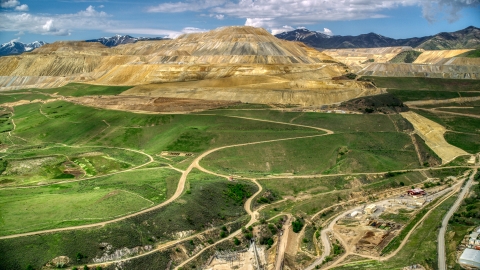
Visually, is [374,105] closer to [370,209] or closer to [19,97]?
[370,209]

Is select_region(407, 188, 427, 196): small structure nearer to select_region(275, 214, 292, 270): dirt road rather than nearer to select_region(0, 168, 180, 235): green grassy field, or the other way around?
select_region(275, 214, 292, 270): dirt road

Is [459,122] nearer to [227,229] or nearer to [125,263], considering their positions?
[227,229]

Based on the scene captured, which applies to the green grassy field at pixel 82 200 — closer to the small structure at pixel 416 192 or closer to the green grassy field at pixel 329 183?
the green grassy field at pixel 329 183

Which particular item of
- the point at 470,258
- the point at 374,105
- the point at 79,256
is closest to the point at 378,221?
the point at 470,258

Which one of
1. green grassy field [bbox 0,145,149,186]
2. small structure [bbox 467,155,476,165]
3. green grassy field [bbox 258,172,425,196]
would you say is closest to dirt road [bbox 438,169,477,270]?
small structure [bbox 467,155,476,165]

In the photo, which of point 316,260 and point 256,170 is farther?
point 256,170

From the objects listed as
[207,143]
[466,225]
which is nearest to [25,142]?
[207,143]

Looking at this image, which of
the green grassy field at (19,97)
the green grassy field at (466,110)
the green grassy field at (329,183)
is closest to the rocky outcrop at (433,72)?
the green grassy field at (466,110)
